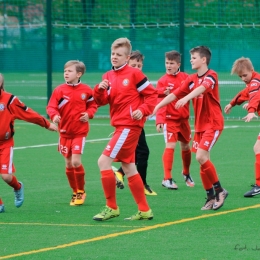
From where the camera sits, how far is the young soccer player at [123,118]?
880 centimetres

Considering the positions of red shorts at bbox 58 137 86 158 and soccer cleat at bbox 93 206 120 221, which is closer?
soccer cleat at bbox 93 206 120 221

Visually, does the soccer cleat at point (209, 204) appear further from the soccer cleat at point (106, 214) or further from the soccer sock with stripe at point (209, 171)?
the soccer cleat at point (106, 214)

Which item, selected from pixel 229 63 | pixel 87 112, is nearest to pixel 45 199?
pixel 87 112

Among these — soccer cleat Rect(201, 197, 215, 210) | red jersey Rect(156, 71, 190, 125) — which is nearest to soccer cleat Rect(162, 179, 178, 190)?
red jersey Rect(156, 71, 190, 125)

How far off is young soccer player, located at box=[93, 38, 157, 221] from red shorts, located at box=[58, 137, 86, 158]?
136cm

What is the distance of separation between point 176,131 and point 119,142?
319 cm

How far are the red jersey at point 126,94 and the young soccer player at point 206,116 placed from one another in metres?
0.64

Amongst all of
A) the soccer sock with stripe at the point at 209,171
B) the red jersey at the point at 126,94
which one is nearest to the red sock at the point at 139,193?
the red jersey at the point at 126,94

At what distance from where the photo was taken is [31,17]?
83.5 feet

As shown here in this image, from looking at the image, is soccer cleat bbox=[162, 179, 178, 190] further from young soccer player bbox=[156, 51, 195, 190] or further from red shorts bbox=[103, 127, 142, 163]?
red shorts bbox=[103, 127, 142, 163]

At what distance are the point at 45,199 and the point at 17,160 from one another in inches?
163

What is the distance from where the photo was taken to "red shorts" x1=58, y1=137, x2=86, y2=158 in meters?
10.2

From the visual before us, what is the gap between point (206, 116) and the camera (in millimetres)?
9758

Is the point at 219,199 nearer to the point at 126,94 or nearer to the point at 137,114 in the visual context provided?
the point at 137,114
